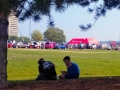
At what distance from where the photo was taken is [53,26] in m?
7.52

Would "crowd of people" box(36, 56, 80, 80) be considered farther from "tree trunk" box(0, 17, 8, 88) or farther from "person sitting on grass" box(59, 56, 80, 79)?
"tree trunk" box(0, 17, 8, 88)

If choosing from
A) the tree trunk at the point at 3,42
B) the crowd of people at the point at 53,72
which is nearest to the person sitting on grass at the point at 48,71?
the crowd of people at the point at 53,72

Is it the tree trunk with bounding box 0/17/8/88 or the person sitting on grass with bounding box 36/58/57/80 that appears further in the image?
the person sitting on grass with bounding box 36/58/57/80

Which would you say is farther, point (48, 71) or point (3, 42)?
point (48, 71)

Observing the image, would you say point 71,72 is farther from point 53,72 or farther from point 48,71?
point 48,71

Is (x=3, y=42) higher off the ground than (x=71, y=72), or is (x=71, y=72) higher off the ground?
(x=3, y=42)

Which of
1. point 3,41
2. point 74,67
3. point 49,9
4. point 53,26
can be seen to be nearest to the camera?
point 49,9

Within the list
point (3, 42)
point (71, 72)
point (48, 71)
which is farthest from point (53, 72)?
point (3, 42)

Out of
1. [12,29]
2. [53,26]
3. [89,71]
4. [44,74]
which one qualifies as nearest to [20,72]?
[89,71]

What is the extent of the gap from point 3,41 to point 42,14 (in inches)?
57.8

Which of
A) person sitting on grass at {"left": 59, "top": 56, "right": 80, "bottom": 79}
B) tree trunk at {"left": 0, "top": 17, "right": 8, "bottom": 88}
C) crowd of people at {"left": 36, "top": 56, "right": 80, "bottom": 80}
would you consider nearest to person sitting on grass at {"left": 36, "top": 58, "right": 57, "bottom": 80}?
crowd of people at {"left": 36, "top": 56, "right": 80, "bottom": 80}

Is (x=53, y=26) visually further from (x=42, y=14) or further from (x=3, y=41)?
(x=3, y=41)

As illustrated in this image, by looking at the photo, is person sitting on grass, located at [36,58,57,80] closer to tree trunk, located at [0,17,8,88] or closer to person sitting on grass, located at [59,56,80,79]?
person sitting on grass, located at [59,56,80,79]

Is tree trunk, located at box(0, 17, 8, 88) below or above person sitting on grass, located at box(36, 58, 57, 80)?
above
